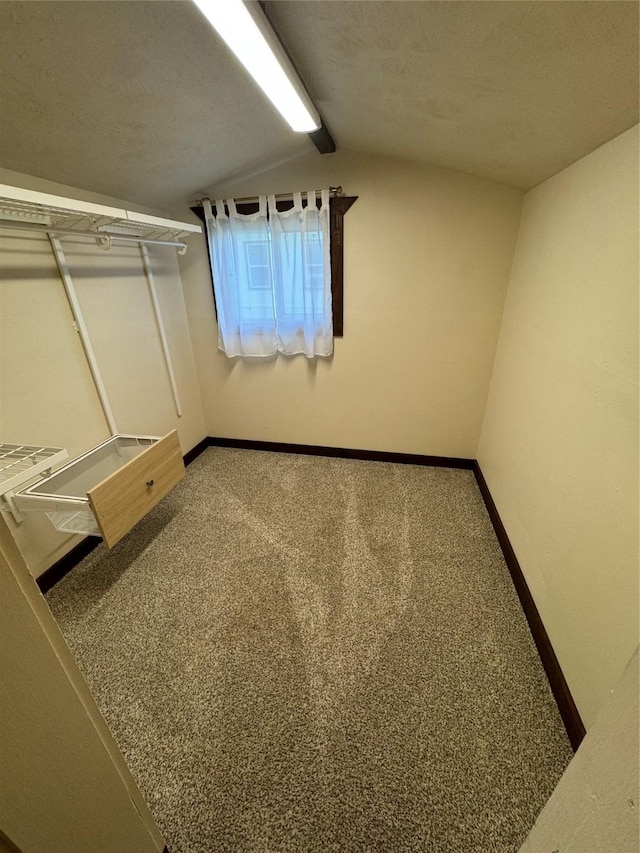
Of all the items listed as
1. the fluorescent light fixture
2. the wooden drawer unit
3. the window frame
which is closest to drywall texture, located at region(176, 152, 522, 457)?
the window frame

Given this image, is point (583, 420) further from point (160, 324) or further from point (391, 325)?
point (160, 324)

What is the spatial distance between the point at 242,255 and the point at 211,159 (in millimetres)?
607

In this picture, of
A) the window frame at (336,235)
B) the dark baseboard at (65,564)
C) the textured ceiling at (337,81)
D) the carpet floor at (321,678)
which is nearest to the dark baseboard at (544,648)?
the carpet floor at (321,678)

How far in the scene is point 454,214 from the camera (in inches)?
81.7

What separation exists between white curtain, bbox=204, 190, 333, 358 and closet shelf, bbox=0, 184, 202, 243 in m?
0.39

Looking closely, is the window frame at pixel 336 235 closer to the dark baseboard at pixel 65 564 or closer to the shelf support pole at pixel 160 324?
the shelf support pole at pixel 160 324

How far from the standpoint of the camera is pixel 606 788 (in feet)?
1.81

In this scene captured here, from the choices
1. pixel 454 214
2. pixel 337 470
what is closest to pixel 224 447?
pixel 337 470

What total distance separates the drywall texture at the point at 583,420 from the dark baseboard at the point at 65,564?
8.07 feet

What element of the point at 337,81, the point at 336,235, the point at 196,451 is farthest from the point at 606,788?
the point at 196,451

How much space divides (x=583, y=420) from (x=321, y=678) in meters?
1.48

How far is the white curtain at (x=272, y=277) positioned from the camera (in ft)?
7.38

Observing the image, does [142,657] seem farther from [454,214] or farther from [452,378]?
[454,214]

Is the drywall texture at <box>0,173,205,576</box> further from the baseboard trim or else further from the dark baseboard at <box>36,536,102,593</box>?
the baseboard trim
